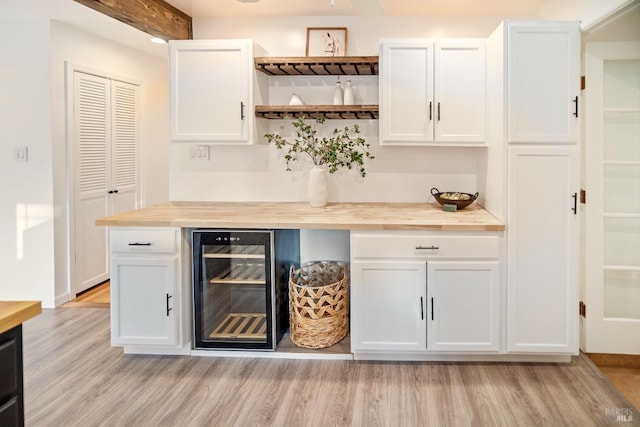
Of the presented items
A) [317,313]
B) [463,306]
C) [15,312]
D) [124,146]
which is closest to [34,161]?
[124,146]

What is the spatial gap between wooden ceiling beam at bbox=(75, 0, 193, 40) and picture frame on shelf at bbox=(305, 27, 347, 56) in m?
0.91

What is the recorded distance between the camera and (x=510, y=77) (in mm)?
2760

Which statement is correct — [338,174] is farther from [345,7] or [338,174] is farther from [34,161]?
[34,161]

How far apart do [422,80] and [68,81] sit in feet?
9.76

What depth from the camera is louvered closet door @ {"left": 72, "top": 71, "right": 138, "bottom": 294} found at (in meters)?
4.32

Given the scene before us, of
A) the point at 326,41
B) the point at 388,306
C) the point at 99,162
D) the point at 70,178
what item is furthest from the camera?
the point at 99,162

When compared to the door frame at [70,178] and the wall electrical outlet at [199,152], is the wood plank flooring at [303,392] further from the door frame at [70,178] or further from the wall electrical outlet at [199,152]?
the wall electrical outlet at [199,152]

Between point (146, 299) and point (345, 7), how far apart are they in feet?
7.65

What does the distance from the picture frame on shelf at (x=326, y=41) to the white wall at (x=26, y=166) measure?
7.07ft

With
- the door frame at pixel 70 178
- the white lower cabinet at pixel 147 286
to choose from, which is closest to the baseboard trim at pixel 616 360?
the white lower cabinet at pixel 147 286

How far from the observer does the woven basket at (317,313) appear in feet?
9.84

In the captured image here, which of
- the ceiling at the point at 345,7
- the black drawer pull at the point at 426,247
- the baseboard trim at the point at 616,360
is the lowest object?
the baseboard trim at the point at 616,360

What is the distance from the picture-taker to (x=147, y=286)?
2.93 metres

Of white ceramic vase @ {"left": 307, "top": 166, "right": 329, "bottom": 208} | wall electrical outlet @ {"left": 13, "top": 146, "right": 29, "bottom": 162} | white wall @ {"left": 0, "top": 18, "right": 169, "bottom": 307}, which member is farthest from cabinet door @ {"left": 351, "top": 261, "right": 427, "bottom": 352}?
wall electrical outlet @ {"left": 13, "top": 146, "right": 29, "bottom": 162}
